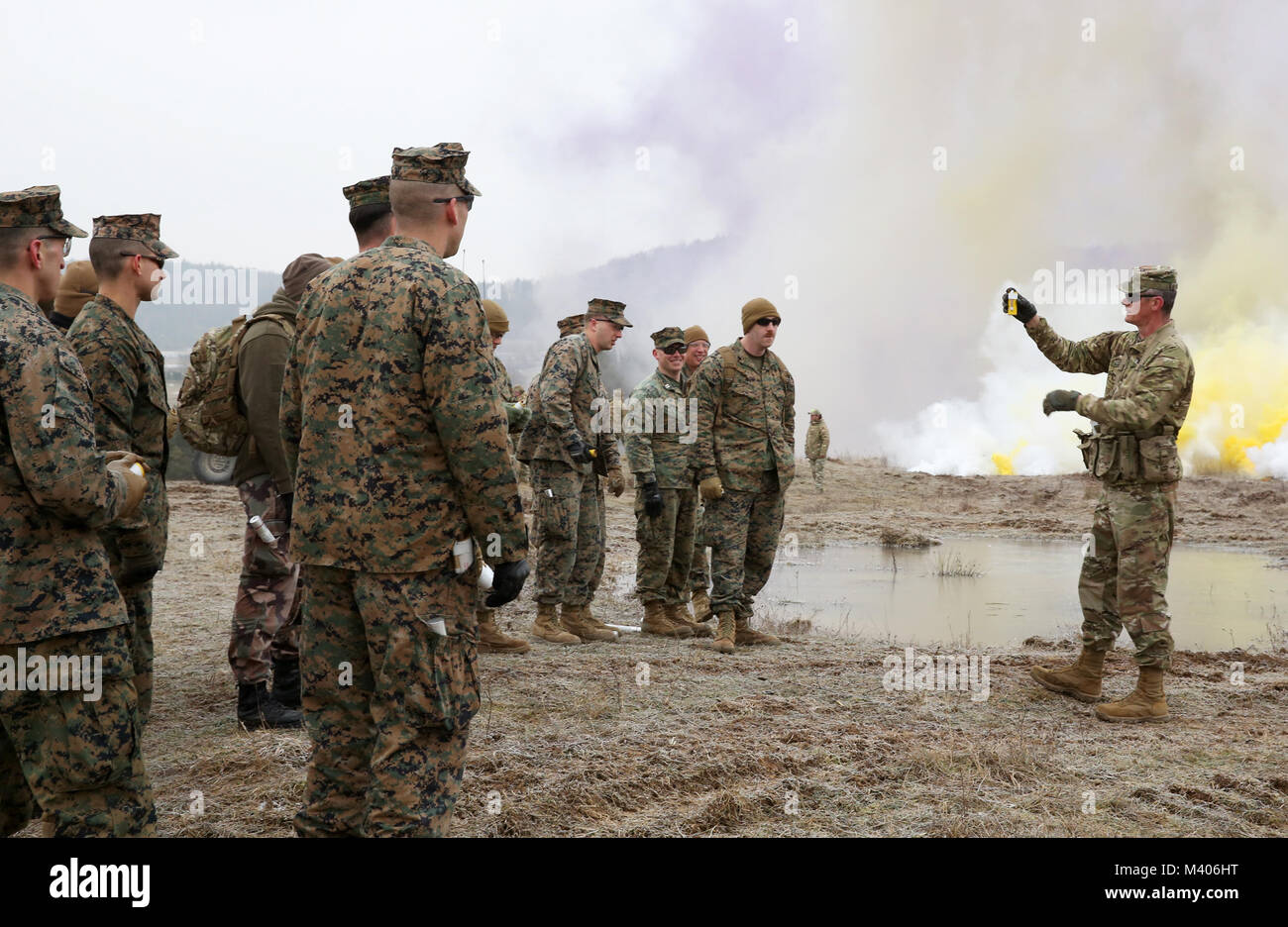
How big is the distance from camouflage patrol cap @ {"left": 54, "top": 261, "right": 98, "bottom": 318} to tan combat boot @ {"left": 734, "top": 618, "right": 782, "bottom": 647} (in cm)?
507

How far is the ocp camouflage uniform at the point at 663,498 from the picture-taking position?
26.4 feet

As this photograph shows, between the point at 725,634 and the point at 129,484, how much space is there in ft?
17.0

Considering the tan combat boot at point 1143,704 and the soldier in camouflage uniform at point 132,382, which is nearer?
the soldier in camouflage uniform at point 132,382

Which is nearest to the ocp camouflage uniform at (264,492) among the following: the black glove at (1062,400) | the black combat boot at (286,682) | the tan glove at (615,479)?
the black combat boot at (286,682)

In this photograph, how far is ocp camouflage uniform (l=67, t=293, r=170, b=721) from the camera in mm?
4121

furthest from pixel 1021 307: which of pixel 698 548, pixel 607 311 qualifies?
pixel 698 548

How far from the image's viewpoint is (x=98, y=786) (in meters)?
2.99

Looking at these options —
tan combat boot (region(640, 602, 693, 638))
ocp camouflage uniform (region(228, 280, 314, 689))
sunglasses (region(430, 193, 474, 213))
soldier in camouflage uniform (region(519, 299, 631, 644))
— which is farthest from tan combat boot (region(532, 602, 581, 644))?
sunglasses (region(430, 193, 474, 213))

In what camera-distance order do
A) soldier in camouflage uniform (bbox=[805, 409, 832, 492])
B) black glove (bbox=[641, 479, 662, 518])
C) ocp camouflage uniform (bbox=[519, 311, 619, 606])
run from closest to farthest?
ocp camouflage uniform (bbox=[519, 311, 619, 606]), black glove (bbox=[641, 479, 662, 518]), soldier in camouflage uniform (bbox=[805, 409, 832, 492])

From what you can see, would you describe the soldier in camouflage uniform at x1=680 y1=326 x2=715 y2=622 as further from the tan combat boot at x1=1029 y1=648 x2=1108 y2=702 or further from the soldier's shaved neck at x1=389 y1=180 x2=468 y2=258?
the soldier's shaved neck at x1=389 y1=180 x2=468 y2=258

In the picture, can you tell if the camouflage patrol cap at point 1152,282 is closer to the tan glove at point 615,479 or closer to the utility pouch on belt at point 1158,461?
the utility pouch on belt at point 1158,461

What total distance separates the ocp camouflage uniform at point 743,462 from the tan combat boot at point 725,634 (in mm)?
63
